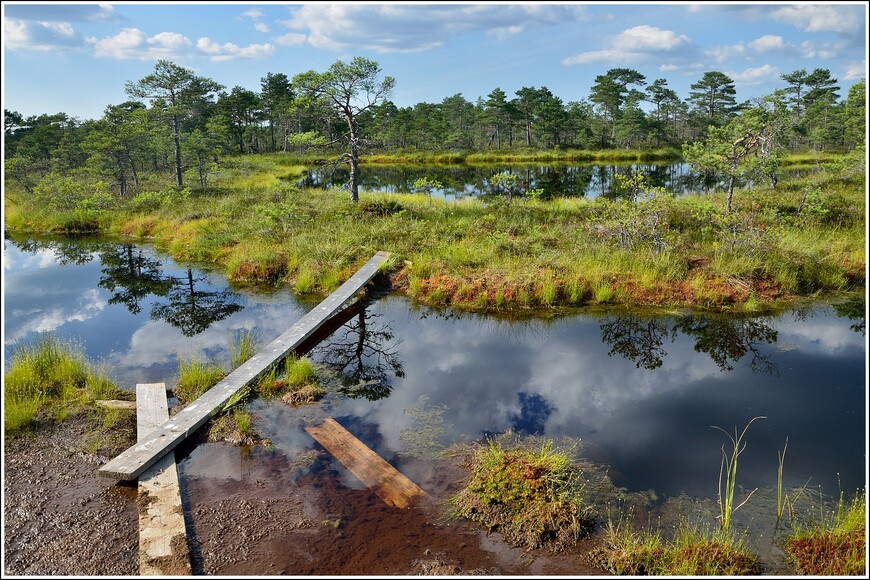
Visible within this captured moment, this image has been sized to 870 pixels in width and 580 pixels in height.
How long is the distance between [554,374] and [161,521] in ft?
19.1

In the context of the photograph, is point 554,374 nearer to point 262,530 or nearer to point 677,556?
point 677,556

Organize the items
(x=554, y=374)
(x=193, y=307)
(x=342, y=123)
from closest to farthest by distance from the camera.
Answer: (x=554, y=374), (x=193, y=307), (x=342, y=123)

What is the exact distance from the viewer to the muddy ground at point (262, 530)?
4.80m

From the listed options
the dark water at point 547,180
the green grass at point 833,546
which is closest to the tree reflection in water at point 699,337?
the green grass at point 833,546

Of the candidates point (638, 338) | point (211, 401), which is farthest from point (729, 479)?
point (211, 401)

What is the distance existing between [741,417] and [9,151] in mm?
37605

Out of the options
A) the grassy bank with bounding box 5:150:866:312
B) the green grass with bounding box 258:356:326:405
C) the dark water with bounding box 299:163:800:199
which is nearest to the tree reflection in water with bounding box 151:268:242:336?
the grassy bank with bounding box 5:150:866:312

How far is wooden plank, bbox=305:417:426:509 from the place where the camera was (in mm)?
5711

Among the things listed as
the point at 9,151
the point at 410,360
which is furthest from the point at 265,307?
the point at 9,151

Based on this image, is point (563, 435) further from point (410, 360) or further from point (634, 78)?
point (634, 78)

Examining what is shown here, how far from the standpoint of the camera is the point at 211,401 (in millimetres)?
7383

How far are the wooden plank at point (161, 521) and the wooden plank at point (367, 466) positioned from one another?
174 cm

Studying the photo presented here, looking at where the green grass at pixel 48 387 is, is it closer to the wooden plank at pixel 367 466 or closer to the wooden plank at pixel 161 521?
the wooden plank at pixel 161 521

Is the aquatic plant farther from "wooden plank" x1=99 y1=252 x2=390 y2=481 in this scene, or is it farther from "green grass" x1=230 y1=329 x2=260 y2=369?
"green grass" x1=230 y1=329 x2=260 y2=369
